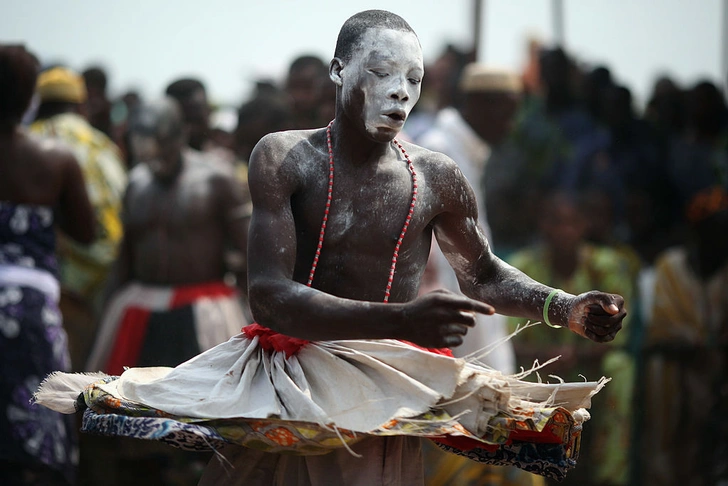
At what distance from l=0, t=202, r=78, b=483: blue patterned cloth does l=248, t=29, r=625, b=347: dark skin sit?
2708 mm

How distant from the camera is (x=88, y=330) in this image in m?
7.64

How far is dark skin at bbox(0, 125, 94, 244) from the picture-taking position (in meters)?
6.04

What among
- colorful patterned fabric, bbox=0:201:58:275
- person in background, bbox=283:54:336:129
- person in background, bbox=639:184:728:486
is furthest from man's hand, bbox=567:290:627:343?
person in background, bbox=283:54:336:129

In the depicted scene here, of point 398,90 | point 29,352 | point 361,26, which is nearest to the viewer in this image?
point 398,90

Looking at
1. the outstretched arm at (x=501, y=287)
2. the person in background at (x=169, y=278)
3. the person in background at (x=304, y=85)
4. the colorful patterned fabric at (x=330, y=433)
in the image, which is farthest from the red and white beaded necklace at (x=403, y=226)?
the person in background at (x=304, y=85)

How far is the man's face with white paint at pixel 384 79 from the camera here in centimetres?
348

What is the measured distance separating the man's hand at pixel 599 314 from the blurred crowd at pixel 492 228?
255cm

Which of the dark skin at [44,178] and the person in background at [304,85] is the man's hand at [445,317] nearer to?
the dark skin at [44,178]

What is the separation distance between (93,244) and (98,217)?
18cm

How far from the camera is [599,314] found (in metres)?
3.50

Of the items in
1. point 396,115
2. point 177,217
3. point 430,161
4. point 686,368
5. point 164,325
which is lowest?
point 686,368

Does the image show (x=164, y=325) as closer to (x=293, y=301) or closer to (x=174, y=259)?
(x=174, y=259)

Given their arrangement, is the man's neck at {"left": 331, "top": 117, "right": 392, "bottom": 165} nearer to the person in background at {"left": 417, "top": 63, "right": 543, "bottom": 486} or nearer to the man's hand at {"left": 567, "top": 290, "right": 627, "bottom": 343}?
the man's hand at {"left": 567, "top": 290, "right": 627, "bottom": 343}

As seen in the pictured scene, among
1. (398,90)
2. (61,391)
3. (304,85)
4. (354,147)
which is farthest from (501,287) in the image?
(304,85)
